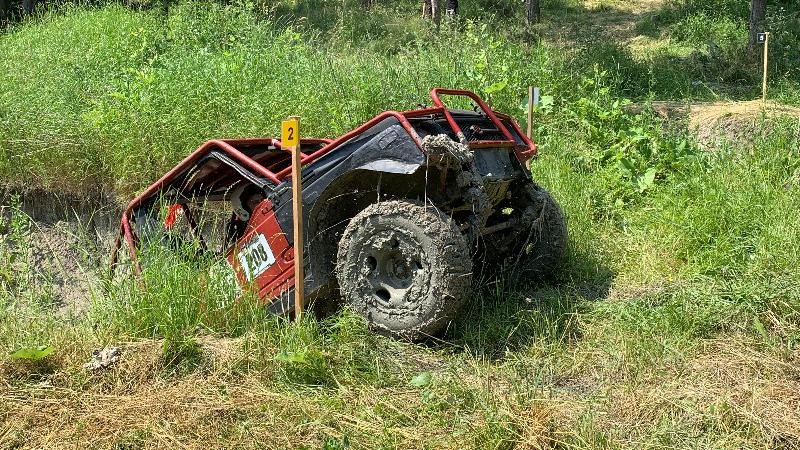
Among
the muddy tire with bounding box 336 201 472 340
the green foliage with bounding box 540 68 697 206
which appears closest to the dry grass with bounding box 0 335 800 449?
the muddy tire with bounding box 336 201 472 340

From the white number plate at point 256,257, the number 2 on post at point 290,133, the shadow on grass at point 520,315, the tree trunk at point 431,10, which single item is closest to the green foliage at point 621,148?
the shadow on grass at point 520,315

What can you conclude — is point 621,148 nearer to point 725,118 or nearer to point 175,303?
point 725,118

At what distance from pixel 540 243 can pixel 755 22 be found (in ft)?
30.5

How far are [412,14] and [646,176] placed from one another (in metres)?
11.8

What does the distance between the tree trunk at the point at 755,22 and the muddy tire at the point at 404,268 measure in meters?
10.2

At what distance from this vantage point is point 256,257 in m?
5.47

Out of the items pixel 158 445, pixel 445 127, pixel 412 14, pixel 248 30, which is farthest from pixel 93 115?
pixel 412 14

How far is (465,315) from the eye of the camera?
5.41 m

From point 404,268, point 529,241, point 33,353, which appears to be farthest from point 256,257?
point 529,241

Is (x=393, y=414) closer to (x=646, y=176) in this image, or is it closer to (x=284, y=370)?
(x=284, y=370)

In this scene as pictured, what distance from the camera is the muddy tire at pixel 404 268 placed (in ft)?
15.6

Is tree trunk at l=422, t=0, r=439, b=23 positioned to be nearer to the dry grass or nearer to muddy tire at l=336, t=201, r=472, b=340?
muddy tire at l=336, t=201, r=472, b=340

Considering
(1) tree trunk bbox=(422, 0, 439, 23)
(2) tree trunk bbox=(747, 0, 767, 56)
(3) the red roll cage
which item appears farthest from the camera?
(1) tree trunk bbox=(422, 0, 439, 23)

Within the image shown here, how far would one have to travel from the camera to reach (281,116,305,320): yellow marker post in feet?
16.2
